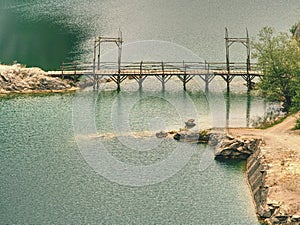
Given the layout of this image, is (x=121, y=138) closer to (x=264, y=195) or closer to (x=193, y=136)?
(x=193, y=136)

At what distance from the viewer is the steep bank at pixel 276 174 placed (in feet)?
169

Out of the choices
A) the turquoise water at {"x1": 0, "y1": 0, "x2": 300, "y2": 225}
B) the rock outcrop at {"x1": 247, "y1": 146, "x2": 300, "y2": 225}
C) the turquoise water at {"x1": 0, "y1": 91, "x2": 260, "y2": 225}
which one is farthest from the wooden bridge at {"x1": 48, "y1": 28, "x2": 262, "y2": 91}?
the rock outcrop at {"x1": 247, "y1": 146, "x2": 300, "y2": 225}

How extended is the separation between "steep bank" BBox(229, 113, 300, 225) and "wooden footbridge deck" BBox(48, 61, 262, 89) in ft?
78.0

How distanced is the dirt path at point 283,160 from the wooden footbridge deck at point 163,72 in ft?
70.4

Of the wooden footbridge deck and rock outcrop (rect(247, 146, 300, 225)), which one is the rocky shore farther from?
rock outcrop (rect(247, 146, 300, 225))

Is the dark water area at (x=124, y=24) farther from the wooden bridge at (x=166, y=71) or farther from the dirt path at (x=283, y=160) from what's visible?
the dirt path at (x=283, y=160)

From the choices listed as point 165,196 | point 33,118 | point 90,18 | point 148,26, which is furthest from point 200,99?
point 90,18

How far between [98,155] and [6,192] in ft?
38.0

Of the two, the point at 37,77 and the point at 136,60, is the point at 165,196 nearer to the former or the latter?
the point at 37,77

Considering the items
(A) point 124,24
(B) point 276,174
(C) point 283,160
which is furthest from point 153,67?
(B) point 276,174

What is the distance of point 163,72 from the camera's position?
93.2 meters

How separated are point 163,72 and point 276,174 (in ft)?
130

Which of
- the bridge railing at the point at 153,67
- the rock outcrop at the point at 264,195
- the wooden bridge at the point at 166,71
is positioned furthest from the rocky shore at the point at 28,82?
the rock outcrop at the point at 264,195

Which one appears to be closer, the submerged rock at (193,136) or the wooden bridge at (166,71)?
the submerged rock at (193,136)
